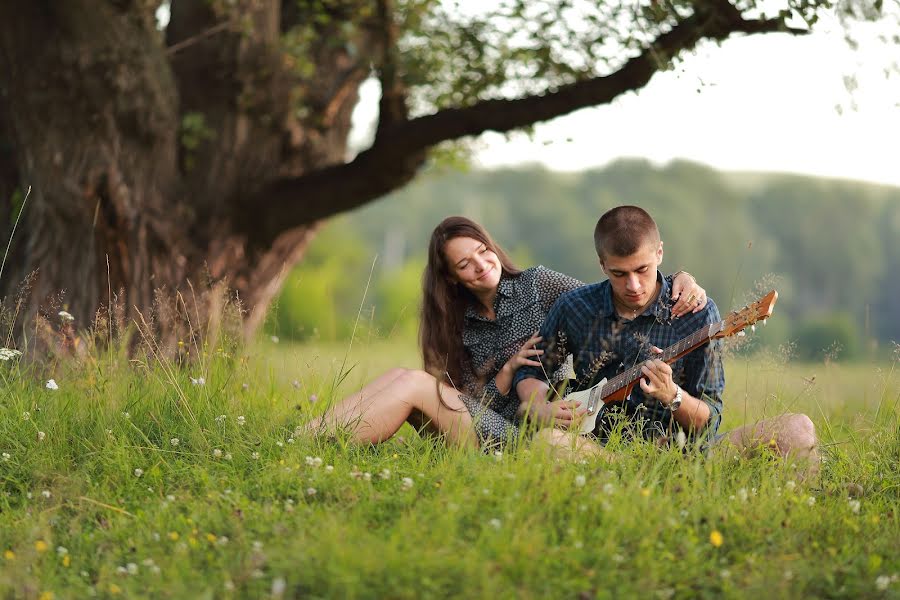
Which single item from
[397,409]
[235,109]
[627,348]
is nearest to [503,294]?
[627,348]

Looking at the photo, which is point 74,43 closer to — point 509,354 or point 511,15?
point 511,15

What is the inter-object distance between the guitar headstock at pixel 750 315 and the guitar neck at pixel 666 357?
0.14 ft

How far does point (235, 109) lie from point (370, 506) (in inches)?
200

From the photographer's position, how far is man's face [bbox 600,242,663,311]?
13.2 ft

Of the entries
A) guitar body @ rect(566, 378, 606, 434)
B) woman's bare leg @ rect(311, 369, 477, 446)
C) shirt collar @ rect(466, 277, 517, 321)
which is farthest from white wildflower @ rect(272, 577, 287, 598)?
shirt collar @ rect(466, 277, 517, 321)

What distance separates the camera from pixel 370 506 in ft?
11.4

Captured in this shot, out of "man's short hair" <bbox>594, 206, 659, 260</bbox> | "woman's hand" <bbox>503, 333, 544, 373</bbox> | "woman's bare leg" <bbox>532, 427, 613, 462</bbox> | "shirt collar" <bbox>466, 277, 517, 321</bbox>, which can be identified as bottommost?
"woman's bare leg" <bbox>532, 427, 613, 462</bbox>

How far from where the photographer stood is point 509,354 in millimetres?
4754

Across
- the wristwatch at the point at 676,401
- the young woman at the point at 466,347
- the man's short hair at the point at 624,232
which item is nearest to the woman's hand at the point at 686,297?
the young woman at the point at 466,347

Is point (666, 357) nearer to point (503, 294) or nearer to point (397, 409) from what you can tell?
point (503, 294)

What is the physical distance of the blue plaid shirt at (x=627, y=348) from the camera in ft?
13.6

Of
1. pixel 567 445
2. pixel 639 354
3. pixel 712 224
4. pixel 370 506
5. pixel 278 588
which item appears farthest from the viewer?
pixel 712 224

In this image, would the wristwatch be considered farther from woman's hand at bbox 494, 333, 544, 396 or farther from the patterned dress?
the patterned dress

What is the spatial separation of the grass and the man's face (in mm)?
640
